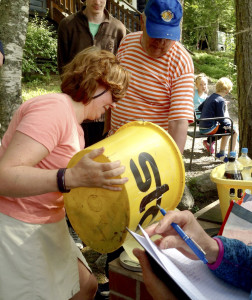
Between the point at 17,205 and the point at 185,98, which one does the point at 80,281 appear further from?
the point at 185,98

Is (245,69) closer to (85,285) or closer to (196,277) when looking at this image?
(85,285)

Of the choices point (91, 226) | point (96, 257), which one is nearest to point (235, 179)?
point (91, 226)

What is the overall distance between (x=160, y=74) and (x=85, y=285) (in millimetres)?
1255

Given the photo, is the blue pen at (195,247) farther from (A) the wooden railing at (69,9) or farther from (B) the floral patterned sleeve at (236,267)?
(A) the wooden railing at (69,9)

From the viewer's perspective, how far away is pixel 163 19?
1983mm

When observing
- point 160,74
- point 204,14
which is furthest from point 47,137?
point 204,14

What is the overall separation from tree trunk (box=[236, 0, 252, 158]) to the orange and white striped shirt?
163 cm

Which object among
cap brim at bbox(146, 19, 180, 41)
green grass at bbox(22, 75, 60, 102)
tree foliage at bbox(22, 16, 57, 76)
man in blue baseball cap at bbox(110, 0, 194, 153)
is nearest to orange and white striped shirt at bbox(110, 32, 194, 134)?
man in blue baseball cap at bbox(110, 0, 194, 153)

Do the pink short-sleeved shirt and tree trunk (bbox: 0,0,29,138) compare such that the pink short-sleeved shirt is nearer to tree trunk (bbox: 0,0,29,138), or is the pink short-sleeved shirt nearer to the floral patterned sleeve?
the floral patterned sleeve

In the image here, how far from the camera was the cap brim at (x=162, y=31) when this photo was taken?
1.98m

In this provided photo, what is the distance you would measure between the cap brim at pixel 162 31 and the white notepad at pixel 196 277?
1223mm

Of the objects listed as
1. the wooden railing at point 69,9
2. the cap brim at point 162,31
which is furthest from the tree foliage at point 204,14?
the cap brim at point 162,31

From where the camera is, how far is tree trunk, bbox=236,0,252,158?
11.7 ft

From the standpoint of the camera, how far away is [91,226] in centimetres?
146
